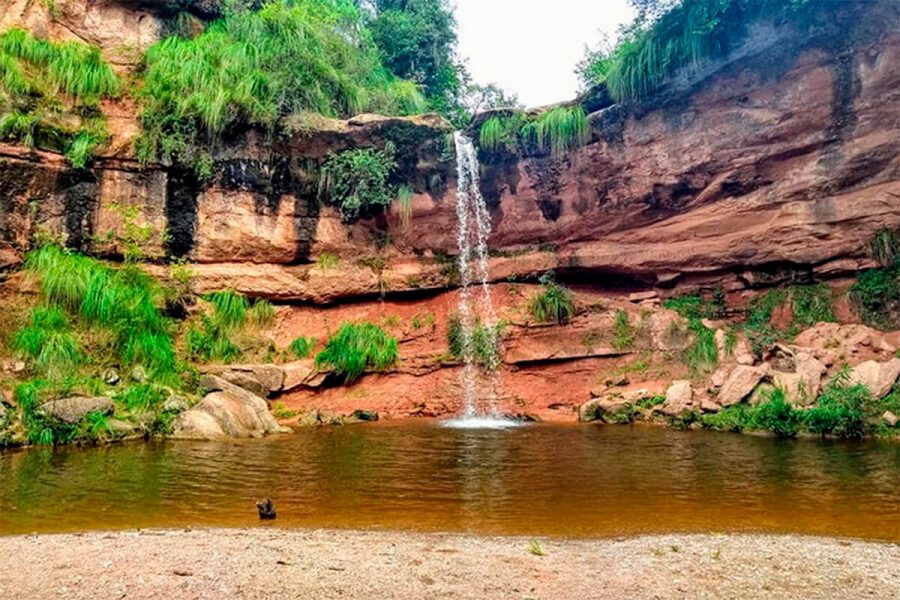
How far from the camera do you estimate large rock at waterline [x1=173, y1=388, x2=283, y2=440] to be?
10461mm

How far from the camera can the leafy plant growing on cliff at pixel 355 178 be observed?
660 inches

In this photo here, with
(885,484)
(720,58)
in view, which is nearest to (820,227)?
(720,58)

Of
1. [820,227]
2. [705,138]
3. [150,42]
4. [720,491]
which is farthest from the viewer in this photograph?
[150,42]

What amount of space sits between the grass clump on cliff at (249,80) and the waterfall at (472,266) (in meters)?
3.66

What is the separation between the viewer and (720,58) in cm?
1474

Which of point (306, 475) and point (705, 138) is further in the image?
point (705, 138)

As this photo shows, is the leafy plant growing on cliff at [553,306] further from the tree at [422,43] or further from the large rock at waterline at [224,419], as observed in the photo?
the tree at [422,43]

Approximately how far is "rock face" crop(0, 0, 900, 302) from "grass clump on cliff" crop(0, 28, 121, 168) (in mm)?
505

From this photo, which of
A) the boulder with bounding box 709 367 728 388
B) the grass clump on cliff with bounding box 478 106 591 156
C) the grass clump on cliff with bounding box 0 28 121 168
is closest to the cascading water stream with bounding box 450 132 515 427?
the grass clump on cliff with bounding box 478 106 591 156

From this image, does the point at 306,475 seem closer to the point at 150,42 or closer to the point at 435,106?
the point at 150,42

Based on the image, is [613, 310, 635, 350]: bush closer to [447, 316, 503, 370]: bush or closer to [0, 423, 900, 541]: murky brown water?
[447, 316, 503, 370]: bush

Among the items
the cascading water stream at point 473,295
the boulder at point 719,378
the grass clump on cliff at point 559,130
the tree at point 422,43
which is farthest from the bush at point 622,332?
the tree at point 422,43

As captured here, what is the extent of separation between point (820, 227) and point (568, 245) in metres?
5.86

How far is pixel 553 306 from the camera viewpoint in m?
15.2
